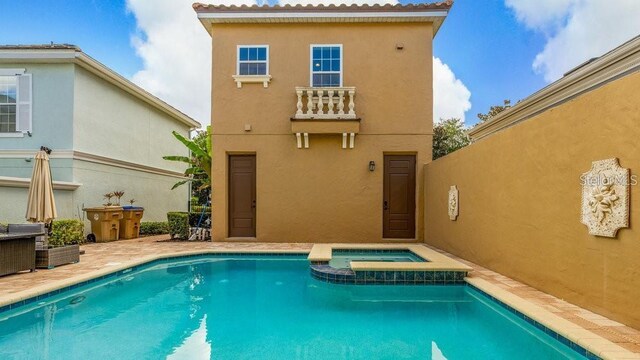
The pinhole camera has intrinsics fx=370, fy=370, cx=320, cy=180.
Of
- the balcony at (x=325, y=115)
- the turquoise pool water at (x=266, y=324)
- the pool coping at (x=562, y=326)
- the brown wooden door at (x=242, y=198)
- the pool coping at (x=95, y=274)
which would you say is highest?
the balcony at (x=325, y=115)

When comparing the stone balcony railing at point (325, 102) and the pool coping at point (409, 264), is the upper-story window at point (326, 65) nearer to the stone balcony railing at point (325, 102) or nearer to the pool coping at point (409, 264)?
the stone balcony railing at point (325, 102)

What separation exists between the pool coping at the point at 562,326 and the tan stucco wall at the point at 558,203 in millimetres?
641

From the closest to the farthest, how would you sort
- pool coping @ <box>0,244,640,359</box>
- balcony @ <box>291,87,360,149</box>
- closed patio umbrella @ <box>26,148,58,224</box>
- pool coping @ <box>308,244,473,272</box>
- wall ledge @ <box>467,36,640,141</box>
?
1. pool coping @ <box>0,244,640,359</box>
2. wall ledge @ <box>467,36,640,141</box>
3. pool coping @ <box>308,244,473,272</box>
4. closed patio umbrella @ <box>26,148,58,224</box>
5. balcony @ <box>291,87,360,149</box>

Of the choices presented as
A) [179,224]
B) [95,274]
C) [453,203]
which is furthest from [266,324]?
[179,224]

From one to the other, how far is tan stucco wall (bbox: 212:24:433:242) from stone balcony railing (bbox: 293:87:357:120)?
1.30 ft

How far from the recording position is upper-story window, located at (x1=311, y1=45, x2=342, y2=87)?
38.1 feet

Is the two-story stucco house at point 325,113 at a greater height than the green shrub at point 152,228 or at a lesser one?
greater

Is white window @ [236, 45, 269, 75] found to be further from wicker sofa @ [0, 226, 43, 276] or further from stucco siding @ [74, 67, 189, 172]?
wicker sofa @ [0, 226, 43, 276]

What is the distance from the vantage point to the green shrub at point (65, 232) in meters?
9.61

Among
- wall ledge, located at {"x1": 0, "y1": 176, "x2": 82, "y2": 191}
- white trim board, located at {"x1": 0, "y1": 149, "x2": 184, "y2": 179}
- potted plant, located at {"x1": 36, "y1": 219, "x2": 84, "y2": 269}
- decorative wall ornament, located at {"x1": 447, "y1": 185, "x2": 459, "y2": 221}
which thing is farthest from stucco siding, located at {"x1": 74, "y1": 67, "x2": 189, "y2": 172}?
decorative wall ornament, located at {"x1": 447, "y1": 185, "x2": 459, "y2": 221}

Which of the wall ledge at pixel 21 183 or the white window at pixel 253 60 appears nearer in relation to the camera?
the wall ledge at pixel 21 183

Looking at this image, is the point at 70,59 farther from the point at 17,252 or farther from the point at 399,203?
the point at 399,203

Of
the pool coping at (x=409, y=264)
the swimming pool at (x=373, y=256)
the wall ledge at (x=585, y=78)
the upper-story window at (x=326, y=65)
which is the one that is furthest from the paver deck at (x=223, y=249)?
the upper-story window at (x=326, y=65)

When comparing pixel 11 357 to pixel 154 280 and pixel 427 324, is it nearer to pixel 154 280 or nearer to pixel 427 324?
pixel 154 280
